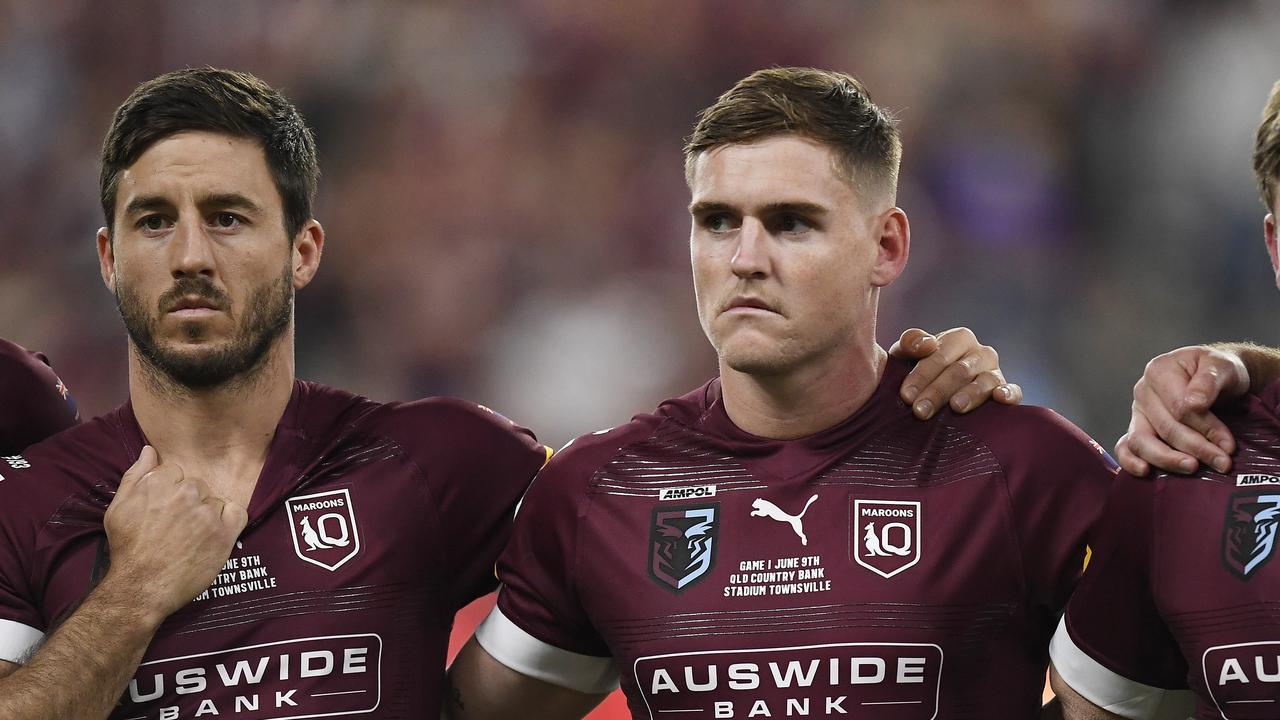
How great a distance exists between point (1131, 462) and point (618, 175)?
486cm

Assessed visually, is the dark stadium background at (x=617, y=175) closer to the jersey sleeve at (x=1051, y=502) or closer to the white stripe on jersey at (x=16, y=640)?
the jersey sleeve at (x=1051, y=502)

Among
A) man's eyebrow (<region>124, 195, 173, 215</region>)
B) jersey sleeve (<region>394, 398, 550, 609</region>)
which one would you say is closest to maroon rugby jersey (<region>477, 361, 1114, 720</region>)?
jersey sleeve (<region>394, 398, 550, 609</region>)

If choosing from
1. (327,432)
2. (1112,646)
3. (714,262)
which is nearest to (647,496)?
(714,262)

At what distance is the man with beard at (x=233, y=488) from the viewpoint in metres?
3.20

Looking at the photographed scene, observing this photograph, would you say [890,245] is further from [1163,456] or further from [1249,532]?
[1249,532]

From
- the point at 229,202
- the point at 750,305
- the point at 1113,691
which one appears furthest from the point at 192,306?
the point at 1113,691

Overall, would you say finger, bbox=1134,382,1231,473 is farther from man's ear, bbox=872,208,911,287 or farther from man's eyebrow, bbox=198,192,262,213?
man's eyebrow, bbox=198,192,262,213

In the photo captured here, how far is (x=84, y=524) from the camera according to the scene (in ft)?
10.9

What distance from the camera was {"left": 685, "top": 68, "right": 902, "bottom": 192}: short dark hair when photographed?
3.25m

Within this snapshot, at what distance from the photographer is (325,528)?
3.37 m

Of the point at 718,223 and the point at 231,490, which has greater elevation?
the point at 718,223

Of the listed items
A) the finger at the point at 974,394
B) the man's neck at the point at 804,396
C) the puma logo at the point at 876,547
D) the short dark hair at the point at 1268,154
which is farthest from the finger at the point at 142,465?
the short dark hair at the point at 1268,154

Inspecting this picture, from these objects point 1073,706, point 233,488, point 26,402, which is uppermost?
point 26,402

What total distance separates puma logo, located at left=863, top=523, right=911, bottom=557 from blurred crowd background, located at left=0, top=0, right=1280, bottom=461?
157 inches
